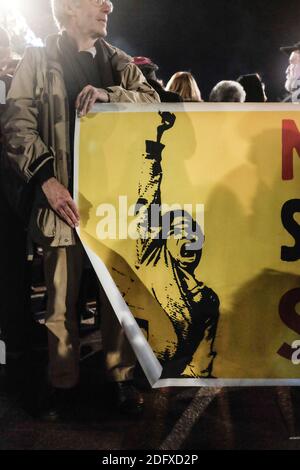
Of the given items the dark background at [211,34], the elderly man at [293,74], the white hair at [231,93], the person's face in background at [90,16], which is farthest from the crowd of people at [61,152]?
the dark background at [211,34]

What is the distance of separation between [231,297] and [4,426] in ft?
3.79

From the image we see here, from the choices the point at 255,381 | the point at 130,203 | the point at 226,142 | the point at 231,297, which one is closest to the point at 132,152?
the point at 130,203

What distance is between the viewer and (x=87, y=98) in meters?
2.73

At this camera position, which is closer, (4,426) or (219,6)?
(4,426)

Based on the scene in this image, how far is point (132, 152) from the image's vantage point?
2.79 m

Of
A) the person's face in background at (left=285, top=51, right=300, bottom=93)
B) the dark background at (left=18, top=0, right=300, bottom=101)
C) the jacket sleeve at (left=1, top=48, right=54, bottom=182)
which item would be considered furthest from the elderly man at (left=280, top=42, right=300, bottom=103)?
the dark background at (left=18, top=0, right=300, bottom=101)

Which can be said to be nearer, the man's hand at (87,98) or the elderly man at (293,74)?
the man's hand at (87,98)

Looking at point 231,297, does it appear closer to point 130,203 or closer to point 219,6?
point 130,203

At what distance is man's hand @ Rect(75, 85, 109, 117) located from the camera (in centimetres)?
273

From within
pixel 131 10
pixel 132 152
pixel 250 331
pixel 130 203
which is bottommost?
pixel 250 331

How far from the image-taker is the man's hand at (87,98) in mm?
2732

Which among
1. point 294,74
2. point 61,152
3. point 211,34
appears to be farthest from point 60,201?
point 211,34

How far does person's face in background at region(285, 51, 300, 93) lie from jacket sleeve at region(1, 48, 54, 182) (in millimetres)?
2314

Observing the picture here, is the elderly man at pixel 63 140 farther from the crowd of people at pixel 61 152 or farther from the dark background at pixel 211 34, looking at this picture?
the dark background at pixel 211 34
